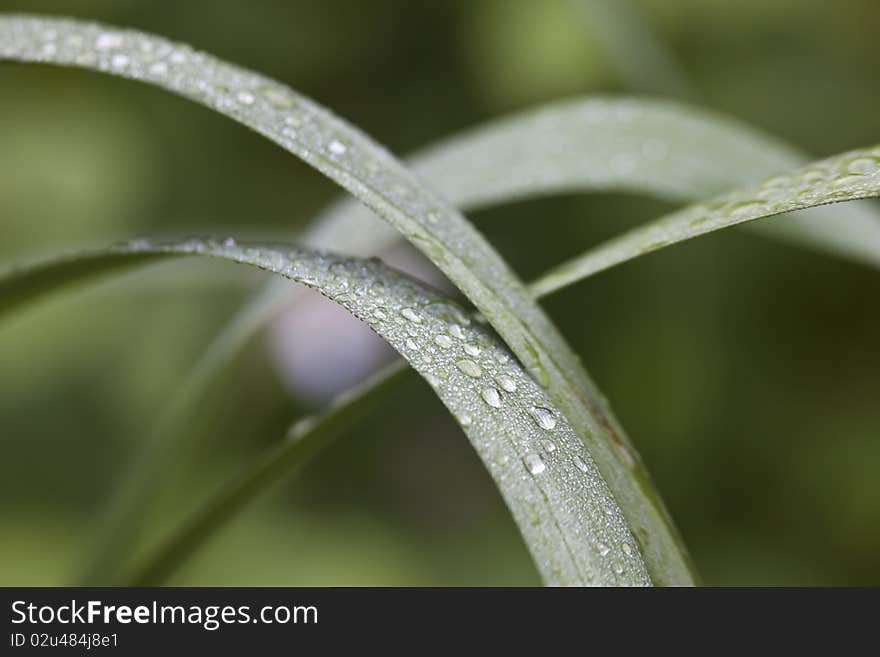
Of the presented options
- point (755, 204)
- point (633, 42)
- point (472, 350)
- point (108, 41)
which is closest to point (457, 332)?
point (472, 350)

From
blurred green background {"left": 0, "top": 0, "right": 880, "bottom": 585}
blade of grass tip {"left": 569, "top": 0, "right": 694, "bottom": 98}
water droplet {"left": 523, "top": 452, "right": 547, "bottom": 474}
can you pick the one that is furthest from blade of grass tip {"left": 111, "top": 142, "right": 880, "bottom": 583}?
blurred green background {"left": 0, "top": 0, "right": 880, "bottom": 585}

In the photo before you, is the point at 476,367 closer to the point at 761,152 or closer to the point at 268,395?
the point at 761,152

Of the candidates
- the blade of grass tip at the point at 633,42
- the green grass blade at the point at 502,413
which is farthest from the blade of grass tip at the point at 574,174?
the blade of grass tip at the point at 633,42

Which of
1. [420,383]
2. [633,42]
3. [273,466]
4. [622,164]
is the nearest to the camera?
[273,466]

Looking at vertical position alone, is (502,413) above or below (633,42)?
below

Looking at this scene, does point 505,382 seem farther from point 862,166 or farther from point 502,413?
point 862,166
